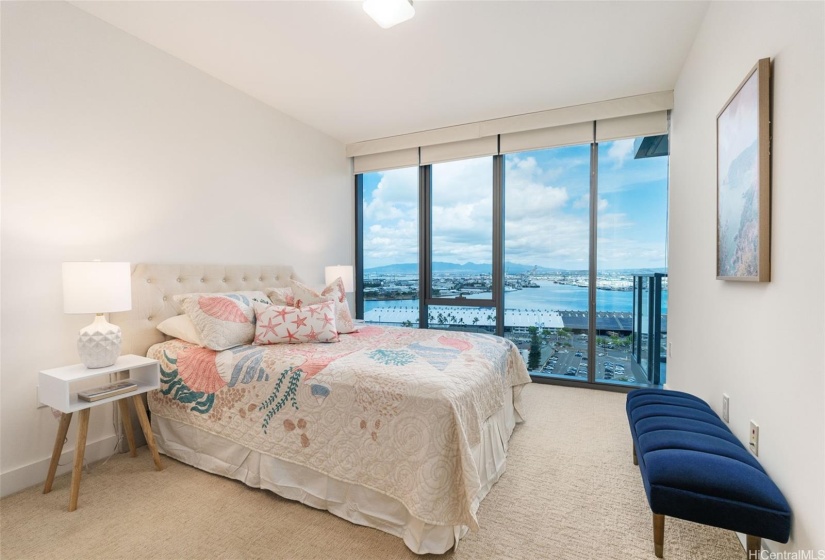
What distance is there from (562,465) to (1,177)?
3393 millimetres

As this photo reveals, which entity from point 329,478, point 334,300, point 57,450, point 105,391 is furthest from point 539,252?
point 57,450

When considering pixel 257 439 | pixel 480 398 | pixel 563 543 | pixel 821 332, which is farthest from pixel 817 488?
pixel 257 439

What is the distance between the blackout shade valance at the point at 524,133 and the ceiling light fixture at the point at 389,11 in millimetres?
1851

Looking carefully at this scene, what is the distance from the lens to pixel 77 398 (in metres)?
1.94

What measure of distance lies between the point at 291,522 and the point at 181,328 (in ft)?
4.71

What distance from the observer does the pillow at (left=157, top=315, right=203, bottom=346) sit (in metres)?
2.41

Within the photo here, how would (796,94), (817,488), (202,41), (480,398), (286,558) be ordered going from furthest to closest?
(202,41) → (480,398) → (286,558) → (796,94) → (817,488)

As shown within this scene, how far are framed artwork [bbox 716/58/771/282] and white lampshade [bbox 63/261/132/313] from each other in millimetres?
2938

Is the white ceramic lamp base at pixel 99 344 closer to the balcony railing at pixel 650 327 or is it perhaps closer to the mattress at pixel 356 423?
the mattress at pixel 356 423

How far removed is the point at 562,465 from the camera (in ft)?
7.25

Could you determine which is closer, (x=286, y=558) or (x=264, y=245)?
(x=286, y=558)

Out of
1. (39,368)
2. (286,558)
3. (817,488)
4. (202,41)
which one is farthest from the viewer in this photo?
(202,41)

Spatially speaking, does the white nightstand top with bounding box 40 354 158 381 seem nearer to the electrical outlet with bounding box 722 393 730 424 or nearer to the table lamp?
the table lamp

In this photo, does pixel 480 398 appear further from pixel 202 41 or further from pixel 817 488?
pixel 202 41
